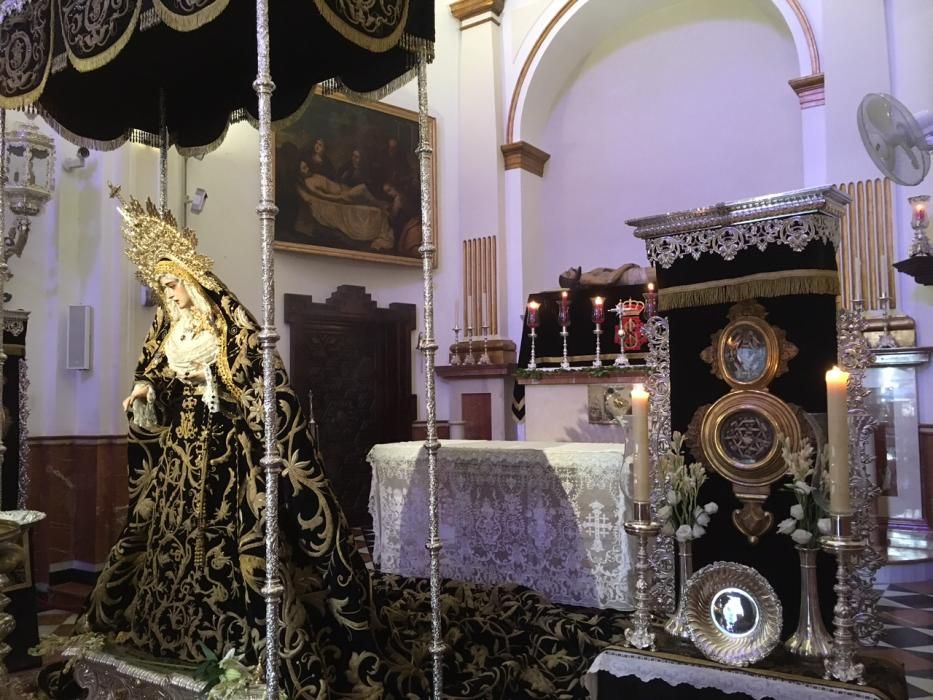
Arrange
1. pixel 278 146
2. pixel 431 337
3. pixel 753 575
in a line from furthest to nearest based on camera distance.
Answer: pixel 278 146, pixel 431 337, pixel 753 575

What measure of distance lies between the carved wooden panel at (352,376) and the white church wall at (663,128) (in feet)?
5.92

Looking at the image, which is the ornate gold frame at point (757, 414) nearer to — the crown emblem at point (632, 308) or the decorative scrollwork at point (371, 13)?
the decorative scrollwork at point (371, 13)

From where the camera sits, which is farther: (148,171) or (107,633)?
(148,171)

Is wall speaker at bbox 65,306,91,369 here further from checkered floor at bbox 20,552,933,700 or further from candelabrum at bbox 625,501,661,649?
candelabrum at bbox 625,501,661,649

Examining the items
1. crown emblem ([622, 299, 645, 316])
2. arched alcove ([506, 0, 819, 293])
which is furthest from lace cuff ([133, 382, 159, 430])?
arched alcove ([506, 0, 819, 293])

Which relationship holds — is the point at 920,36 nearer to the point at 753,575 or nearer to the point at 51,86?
the point at 753,575

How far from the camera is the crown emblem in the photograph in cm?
646

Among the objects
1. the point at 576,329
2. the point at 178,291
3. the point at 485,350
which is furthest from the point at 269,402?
the point at 485,350

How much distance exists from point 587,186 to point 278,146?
3764mm

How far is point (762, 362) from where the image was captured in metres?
2.89

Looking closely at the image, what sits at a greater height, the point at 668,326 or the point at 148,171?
the point at 148,171

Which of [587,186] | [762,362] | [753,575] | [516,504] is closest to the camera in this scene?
[753,575]

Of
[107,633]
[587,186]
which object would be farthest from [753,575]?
[587,186]

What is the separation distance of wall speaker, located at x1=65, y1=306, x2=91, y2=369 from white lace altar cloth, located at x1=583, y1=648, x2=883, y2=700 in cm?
523
